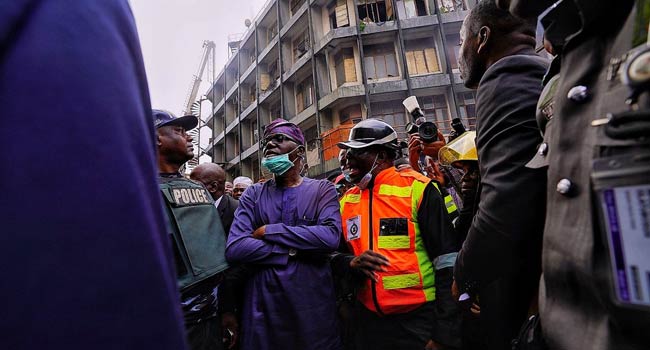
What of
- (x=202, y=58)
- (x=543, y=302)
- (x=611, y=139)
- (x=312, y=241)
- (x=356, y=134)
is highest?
(x=202, y=58)

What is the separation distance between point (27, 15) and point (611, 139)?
3.17ft

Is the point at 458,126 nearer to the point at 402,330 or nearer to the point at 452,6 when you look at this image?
the point at 402,330

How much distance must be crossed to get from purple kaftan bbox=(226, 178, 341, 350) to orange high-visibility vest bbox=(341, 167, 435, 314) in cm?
24

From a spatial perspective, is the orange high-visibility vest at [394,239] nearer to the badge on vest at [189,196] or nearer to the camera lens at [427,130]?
the camera lens at [427,130]

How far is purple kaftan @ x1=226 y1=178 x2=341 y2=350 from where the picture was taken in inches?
82.5

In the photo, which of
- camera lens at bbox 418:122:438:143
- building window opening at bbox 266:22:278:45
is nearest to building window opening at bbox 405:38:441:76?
building window opening at bbox 266:22:278:45

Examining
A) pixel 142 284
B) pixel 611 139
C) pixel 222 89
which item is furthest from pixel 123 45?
pixel 222 89

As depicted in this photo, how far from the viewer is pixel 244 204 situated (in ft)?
8.54

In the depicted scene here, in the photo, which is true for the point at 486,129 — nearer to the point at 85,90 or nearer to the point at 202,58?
the point at 85,90

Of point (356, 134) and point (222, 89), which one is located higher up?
point (222, 89)

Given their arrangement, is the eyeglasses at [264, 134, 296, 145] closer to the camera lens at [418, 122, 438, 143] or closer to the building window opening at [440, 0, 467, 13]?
the camera lens at [418, 122, 438, 143]

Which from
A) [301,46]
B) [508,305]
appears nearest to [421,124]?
[508,305]

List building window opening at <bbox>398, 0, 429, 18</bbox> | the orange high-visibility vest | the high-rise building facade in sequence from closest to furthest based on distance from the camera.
Answer: the orange high-visibility vest
the high-rise building facade
building window opening at <bbox>398, 0, 429, 18</bbox>

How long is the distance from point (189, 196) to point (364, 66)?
555 inches
